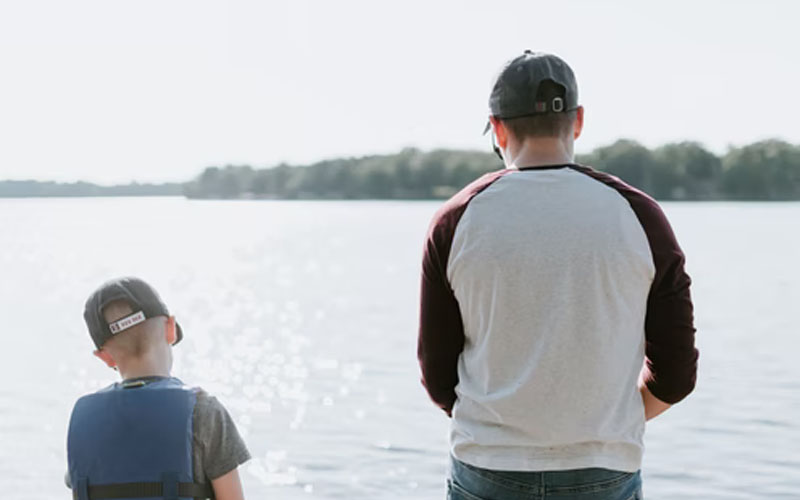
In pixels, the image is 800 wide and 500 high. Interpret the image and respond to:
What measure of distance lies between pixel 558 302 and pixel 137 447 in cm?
103

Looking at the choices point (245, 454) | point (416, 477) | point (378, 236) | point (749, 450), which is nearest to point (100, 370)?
point (416, 477)

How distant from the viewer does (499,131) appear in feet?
7.40

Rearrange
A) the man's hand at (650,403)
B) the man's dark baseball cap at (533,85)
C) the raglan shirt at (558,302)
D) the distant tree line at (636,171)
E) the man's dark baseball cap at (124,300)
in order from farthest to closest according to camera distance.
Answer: the distant tree line at (636,171) → the man's dark baseball cap at (124,300) → the man's hand at (650,403) → the man's dark baseball cap at (533,85) → the raglan shirt at (558,302)

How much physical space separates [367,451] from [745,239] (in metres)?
39.9

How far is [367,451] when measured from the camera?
9.38 m

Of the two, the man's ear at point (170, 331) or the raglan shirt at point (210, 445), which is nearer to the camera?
the raglan shirt at point (210, 445)

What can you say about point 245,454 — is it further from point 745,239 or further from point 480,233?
point 745,239

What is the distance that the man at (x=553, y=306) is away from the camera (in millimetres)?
2057

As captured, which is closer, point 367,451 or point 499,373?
point 499,373

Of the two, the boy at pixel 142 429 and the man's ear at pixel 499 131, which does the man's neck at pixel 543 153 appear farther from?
the boy at pixel 142 429

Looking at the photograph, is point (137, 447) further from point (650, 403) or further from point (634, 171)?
point (634, 171)

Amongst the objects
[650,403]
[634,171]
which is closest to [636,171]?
[634,171]

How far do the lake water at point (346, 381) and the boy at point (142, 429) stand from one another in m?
5.83

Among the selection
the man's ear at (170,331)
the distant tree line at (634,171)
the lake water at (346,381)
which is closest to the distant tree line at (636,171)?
the distant tree line at (634,171)
